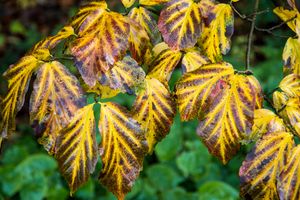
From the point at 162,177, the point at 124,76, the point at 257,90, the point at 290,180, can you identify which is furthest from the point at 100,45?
the point at 162,177

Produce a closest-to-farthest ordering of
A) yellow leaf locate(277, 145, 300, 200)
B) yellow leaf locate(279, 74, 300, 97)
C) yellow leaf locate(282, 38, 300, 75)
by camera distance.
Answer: yellow leaf locate(277, 145, 300, 200)
yellow leaf locate(279, 74, 300, 97)
yellow leaf locate(282, 38, 300, 75)

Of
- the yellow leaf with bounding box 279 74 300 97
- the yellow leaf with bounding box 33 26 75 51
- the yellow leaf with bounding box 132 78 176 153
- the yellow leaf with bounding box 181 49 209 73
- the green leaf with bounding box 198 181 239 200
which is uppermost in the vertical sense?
the yellow leaf with bounding box 33 26 75 51

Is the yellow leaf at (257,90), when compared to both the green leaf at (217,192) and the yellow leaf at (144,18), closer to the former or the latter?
the yellow leaf at (144,18)

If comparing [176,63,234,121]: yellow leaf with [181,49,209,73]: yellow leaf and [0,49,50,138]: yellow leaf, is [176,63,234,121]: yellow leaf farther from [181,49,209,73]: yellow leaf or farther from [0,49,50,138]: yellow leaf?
[0,49,50,138]: yellow leaf

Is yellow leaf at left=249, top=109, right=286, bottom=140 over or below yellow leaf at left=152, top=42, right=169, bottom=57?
below

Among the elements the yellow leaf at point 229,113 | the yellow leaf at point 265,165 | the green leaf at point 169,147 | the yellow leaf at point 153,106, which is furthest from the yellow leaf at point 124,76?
the green leaf at point 169,147

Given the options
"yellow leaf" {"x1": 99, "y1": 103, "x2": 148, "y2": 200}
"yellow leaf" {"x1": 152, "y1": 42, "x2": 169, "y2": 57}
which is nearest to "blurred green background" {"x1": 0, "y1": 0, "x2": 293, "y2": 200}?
"yellow leaf" {"x1": 152, "y1": 42, "x2": 169, "y2": 57}

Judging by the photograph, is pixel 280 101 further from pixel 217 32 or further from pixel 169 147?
pixel 169 147
